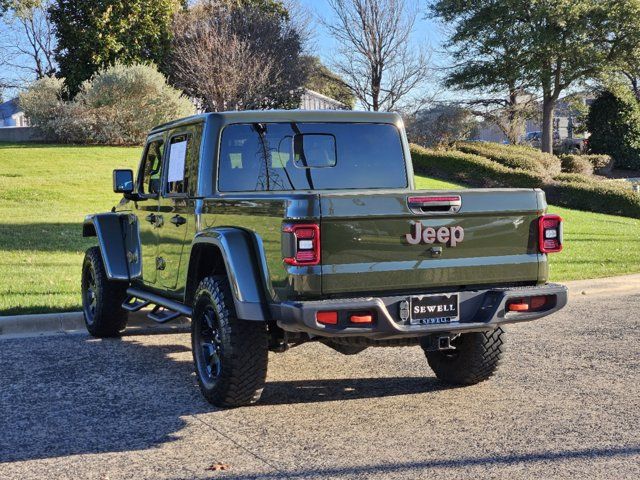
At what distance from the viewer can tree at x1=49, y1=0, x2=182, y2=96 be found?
3812 centimetres

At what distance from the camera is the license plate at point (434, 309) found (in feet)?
17.3

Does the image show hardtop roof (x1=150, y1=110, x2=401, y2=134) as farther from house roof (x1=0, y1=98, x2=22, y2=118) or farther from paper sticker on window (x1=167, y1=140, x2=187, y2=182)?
house roof (x1=0, y1=98, x2=22, y2=118)

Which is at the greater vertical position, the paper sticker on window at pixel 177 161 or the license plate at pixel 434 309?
the paper sticker on window at pixel 177 161

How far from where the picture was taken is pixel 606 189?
83.5 feet

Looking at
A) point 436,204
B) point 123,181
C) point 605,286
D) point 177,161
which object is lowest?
point 605,286

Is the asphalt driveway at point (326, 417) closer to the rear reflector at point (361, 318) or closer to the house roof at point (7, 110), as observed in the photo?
the rear reflector at point (361, 318)

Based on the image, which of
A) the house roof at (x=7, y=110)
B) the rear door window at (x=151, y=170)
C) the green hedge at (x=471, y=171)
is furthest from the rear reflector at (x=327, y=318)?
the house roof at (x=7, y=110)

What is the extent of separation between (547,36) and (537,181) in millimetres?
15539

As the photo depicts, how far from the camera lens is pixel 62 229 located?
15.9m

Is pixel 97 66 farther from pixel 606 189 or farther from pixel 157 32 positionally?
pixel 606 189

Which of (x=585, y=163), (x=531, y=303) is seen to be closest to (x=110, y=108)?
(x=585, y=163)

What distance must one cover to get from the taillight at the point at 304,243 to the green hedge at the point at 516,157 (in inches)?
1025

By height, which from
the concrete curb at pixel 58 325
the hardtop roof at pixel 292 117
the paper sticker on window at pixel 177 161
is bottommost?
the concrete curb at pixel 58 325

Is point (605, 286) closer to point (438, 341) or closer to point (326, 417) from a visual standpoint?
point (438, 341)
